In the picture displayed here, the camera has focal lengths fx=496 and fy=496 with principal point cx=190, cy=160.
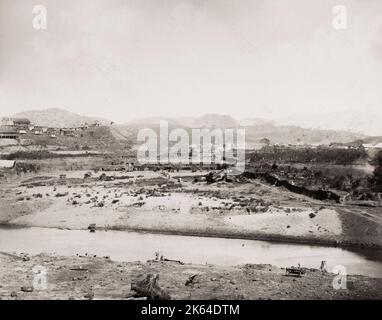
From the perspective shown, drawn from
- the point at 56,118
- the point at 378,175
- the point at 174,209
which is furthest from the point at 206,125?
the point at 56,118

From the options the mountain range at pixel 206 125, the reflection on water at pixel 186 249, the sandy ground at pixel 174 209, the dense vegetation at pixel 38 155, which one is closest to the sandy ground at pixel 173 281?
the reflection on water at pixel 186 249

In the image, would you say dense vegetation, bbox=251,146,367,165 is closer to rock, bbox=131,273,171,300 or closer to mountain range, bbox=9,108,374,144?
mountain range, bbox=9,108,374,144

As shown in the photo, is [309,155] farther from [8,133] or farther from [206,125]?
[8,133]

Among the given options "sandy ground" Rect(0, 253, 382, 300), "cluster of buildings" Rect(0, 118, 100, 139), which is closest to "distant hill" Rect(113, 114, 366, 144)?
"cluster of buildings" Rect(0, 118, 100, 139)
